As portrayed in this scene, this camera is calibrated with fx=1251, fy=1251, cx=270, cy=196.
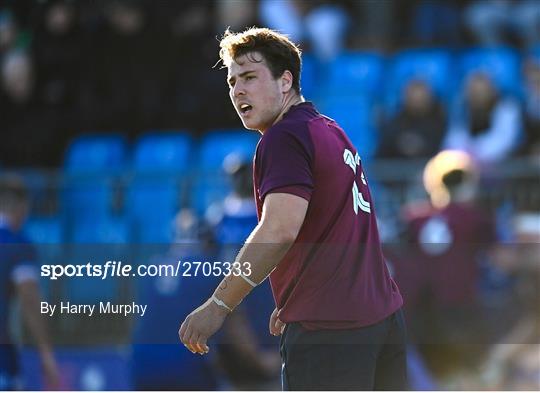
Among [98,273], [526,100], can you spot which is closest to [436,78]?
[526,100]

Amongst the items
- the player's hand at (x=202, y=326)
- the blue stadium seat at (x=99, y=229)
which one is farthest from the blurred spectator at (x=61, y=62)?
the player's hand at (x=202, y=326)

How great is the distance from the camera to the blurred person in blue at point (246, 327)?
8.84m

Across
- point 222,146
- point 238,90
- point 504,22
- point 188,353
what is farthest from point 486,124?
point 238,90

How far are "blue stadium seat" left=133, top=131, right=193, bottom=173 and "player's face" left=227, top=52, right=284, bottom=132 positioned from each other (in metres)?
8.12

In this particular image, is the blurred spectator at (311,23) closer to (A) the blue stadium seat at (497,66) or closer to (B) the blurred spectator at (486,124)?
(A) the blue stadium seat at (497,66)

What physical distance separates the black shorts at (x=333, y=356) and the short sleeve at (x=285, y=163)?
58 centimetres

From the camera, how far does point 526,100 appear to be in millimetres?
12414

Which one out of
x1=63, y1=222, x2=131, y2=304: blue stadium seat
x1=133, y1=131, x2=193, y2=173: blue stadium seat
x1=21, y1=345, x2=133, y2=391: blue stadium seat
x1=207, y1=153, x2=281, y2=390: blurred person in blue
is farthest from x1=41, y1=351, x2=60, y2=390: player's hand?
x1=133, y1=131, x2=193, y2=173: blue stadium seat

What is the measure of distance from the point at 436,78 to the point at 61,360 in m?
5.90

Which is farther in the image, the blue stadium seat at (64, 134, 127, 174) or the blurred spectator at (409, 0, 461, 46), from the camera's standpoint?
the blurred spectator at (409, 0, 461, 46)

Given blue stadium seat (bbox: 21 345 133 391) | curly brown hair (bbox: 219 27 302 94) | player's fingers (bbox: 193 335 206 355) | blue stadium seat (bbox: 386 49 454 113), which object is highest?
curly brown hair (bbox: 219 27 302 94)

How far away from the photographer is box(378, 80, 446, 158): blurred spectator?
39.4 ft

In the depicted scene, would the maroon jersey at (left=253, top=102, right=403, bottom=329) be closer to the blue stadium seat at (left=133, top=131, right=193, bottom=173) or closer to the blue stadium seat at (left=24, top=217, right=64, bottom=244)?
the blue stadium seat at (left=24, top=217, right=64, bottom=244)

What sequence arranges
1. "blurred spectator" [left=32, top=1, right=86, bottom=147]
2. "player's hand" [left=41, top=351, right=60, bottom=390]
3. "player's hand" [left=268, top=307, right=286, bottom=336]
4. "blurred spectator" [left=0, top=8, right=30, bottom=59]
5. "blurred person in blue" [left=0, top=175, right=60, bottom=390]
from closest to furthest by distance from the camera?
"player's hand" [left=268, top=307, right=286, bottom=336], "blurred person in blue" [left=0, top=175, right=60, bottom=390], "player's hand" [left=41, top=351, right=60, bottom=390], "blurred spectator" [left=32, top=1, right=86, bottom=147], "blurred spectator" [left=0, top=8, right=30, bottom=59]
